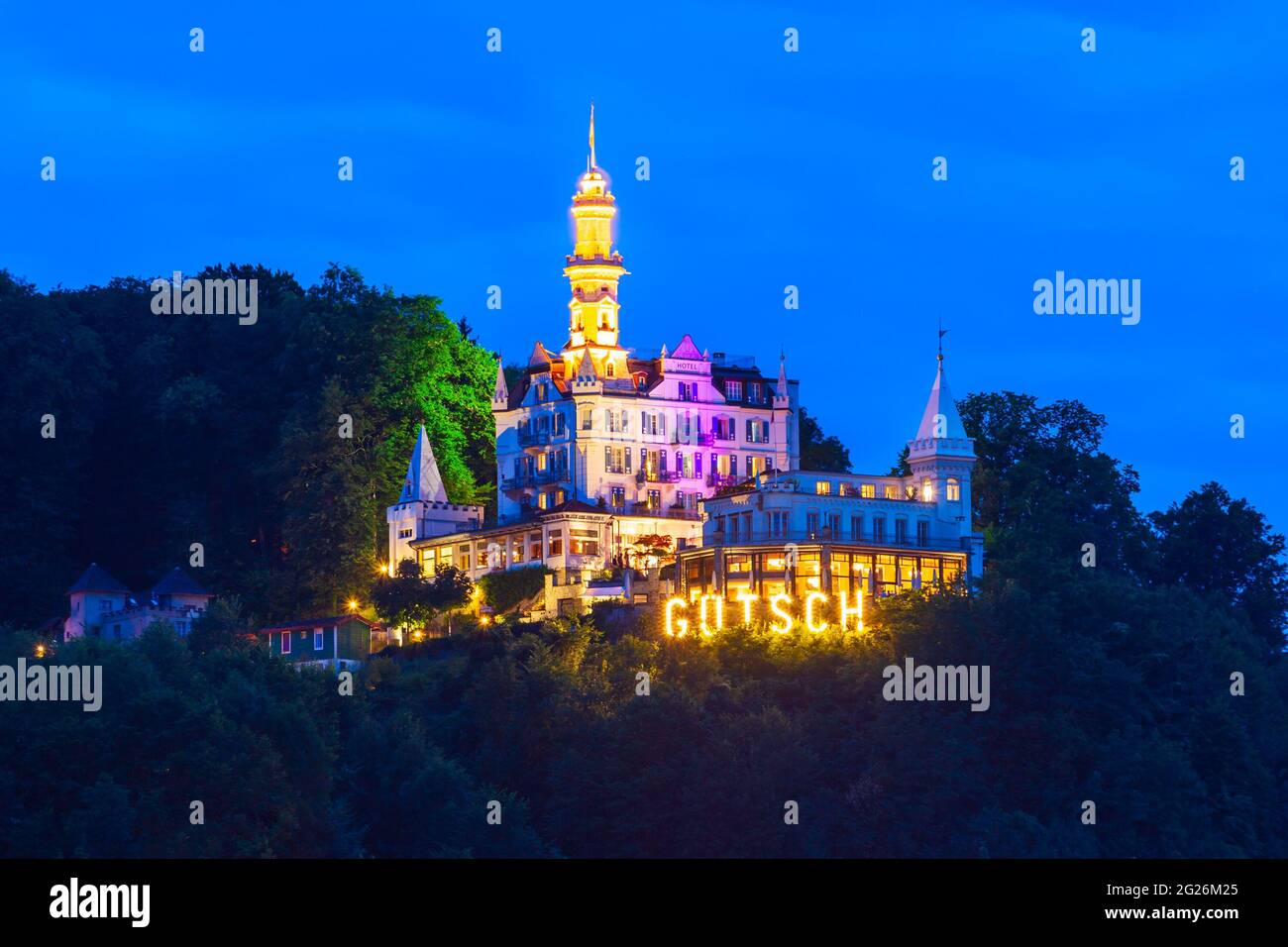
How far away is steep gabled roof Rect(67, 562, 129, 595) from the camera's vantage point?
100188 mm

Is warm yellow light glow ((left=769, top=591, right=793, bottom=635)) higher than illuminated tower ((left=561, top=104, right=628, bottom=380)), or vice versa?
illuminated tower ((left=561, top=104, right=628, bottom=380))

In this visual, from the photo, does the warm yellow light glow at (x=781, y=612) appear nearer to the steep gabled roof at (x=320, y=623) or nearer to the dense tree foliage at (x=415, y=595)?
the dense tree foliage at (x=415, y=595)

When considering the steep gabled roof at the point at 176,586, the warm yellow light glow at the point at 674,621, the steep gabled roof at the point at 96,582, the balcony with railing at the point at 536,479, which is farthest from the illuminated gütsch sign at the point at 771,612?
the steep gabled roof at the point at 96,582

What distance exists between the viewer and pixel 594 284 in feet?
364

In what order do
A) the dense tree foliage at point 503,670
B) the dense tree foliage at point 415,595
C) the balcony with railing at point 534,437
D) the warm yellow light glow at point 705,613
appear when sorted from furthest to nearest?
the balcony with railing at point 534,437 < the dense tree foliage at point 415,595 < the warm yellow light glow at point 705,613 < the dense tree foliage at point 503,670

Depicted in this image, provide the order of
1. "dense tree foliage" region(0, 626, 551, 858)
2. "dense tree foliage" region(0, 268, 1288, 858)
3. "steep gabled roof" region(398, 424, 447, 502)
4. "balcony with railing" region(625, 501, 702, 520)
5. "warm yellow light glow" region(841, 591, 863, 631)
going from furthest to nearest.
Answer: "steep gabled roof" region(398, 424, 447, 502) < "balcony with railing" region(625, 501, 702, 520) < "warm yellow light glow" region(841, 591, 863, 631) < "dense tree foliage" region(0, 268, 1288, 858) < "dense tree foliage" region(0, 626, 551, 858)

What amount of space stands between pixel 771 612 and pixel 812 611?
1494mm

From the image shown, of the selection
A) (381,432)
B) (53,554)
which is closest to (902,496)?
(381,432)

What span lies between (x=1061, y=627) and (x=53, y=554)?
4042cm

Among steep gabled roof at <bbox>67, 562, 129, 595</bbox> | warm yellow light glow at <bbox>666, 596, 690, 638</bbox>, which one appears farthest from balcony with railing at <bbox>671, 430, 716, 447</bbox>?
steep gabled roof at <bbox>67, 562, 129, 595</bbox>

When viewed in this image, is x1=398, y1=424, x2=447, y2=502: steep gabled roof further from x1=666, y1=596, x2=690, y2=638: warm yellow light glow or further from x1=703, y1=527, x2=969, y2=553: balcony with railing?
Result: x1=666, y1=596, x2=690, y2=638: warm yellow light glow

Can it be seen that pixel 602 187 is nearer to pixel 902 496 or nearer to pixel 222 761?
pixel 902 496

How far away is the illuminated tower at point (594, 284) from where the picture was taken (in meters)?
109

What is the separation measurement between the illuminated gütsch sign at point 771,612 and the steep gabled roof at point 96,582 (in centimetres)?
2202
